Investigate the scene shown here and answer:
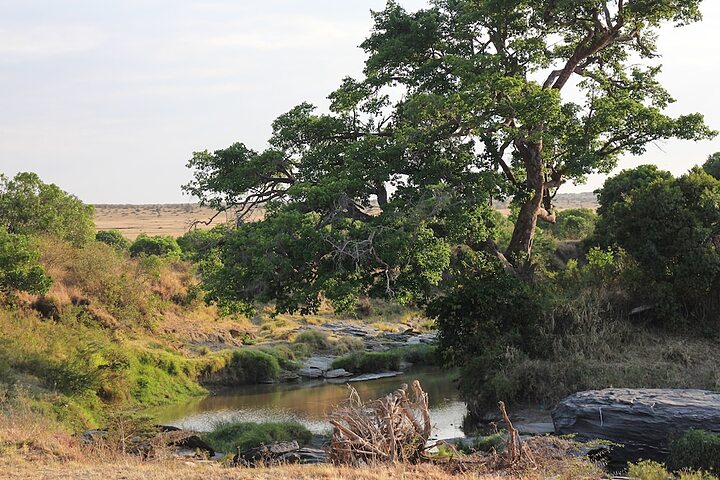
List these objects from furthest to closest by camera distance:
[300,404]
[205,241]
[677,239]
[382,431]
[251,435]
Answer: [300,404]
[205,241]
[677,239]
[251,435]
[382,431]

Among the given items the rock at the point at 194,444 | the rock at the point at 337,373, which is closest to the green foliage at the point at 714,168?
the rock at the point at 337,373

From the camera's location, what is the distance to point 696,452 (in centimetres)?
1383

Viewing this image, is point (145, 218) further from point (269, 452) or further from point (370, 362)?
point (269, 452)

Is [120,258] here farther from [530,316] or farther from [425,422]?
[425,422]

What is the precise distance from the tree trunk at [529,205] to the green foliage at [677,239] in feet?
8.06

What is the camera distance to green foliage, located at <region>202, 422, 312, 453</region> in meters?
19.2

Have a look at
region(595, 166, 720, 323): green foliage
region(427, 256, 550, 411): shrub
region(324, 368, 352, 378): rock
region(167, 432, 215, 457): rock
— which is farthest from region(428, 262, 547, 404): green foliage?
region(324, 368, 352, 378): rock

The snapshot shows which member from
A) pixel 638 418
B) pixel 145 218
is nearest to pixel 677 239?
pixel 638 418

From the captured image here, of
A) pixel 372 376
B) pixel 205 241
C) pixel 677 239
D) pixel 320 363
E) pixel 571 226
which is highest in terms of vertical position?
pixel 205 241

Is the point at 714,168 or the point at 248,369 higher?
the point at 714,168

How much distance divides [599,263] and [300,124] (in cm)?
1065

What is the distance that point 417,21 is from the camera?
2545cm

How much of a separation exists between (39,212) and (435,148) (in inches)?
938

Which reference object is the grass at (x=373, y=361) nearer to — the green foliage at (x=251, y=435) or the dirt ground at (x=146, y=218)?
the green foliage at (x=251, y=435)
